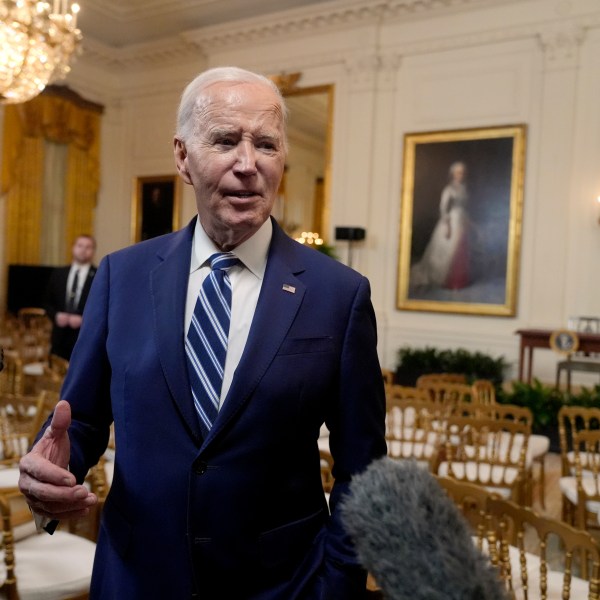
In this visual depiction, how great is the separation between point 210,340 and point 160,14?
12.3 metres

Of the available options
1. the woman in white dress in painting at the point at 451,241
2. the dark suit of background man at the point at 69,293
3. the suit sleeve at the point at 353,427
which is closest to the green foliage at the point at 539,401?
the woman in white dress in painting at the point at 451,241

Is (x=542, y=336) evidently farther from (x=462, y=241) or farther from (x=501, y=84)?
(x=501, y=84)

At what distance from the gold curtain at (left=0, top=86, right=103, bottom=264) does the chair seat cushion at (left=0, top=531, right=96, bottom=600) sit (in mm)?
10699

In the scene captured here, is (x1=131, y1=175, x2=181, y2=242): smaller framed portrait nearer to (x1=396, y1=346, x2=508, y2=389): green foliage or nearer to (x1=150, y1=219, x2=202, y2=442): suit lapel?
(x1=396, y1=346, x2=508, y2=389): green foliage

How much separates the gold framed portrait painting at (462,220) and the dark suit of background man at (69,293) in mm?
5594

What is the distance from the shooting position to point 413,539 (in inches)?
18.3

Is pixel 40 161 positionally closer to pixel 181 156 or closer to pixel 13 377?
pixel 13 377

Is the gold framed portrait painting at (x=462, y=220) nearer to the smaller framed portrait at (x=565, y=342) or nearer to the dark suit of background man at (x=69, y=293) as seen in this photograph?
the smaller framed portrait at (x=565, y=342)

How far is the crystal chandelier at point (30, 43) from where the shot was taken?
575 cm

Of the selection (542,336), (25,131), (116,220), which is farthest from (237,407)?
(116,220)

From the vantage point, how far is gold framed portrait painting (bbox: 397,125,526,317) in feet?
32.7

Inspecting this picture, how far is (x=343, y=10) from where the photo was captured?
10.9 m

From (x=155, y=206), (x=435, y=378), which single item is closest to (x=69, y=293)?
(x=435, y=378)

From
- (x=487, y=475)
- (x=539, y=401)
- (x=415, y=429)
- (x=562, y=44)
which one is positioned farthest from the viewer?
(x=562, y=44)
